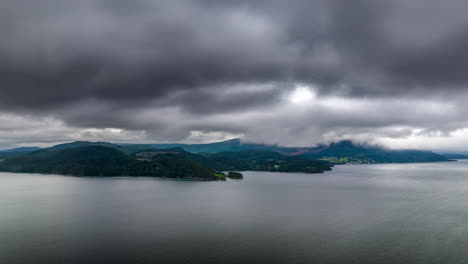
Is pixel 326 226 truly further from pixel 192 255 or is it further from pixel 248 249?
pixel 192 255

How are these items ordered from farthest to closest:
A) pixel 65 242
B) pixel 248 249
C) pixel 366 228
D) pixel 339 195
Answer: pixel 339 195, pixel 366 228, pixel 65 242, pixel 248 249

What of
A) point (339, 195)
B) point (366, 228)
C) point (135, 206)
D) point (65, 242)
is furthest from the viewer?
point (339, 195)

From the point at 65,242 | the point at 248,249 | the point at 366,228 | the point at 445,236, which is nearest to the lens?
the point at 248,249

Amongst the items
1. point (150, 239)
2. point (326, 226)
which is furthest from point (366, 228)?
point (150, 239)

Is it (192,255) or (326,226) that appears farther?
(326,226)

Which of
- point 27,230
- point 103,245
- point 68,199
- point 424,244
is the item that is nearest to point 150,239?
point 103,245

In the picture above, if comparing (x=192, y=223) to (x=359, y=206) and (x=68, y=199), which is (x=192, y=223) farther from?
(x=68, y=199)

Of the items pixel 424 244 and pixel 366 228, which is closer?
pixel 424 244
